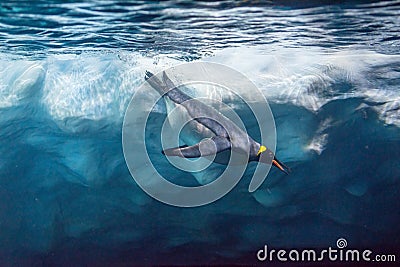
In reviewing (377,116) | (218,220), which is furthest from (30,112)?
(377,116)

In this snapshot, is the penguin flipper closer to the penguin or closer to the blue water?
the penguin

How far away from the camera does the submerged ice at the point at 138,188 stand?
13.4m

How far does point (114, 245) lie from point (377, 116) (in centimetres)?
1108

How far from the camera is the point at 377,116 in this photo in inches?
517

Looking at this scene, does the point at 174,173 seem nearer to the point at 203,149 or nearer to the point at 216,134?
the point at 216,134

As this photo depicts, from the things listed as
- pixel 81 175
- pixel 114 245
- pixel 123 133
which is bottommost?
pixel 114 245

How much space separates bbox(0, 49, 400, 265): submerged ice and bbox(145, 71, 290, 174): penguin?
4.78 m

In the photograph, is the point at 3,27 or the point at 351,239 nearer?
the point at 3,27

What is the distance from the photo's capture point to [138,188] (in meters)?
14.2

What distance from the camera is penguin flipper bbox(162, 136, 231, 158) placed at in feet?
21.1

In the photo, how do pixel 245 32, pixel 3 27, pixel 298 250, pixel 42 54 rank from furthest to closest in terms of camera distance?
pixel 298 250, pixel 42 54, pixel 245 32, pixel 3 27

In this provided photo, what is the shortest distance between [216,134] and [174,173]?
253 inches

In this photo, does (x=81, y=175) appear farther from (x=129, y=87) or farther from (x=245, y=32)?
(x=245, y=32)

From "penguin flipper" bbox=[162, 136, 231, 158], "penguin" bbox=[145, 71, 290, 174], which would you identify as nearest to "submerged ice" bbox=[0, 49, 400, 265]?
"penguin" bbox=[145, 71, 290, 174]
